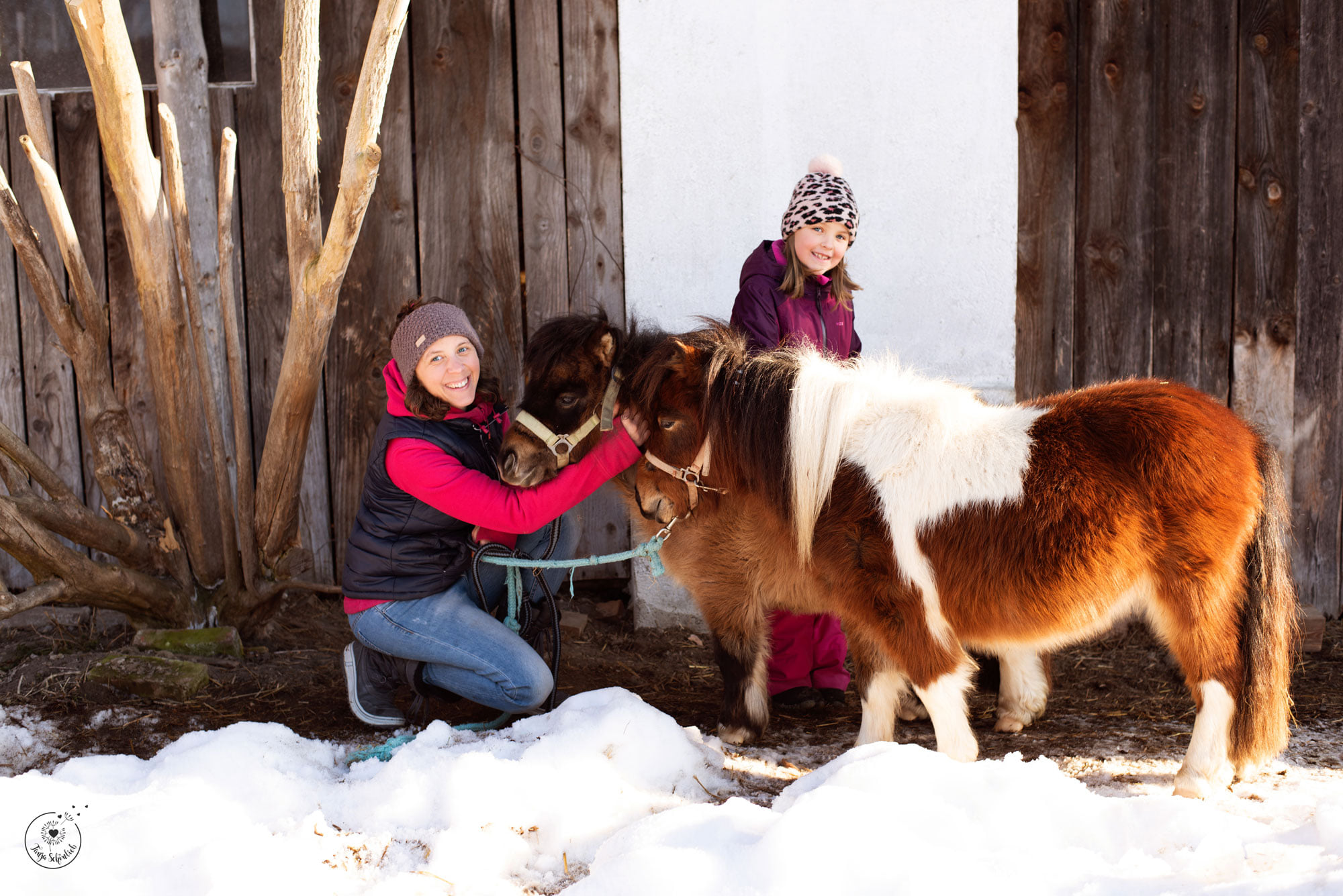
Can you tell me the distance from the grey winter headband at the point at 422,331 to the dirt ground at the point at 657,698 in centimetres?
124

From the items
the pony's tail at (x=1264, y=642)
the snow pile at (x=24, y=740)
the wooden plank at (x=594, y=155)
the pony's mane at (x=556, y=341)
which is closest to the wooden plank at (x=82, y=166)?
the snow pile at (x=24, y=740)

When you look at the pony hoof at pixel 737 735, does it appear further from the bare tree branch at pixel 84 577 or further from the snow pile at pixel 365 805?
the bare tree branch at pixel 84 577

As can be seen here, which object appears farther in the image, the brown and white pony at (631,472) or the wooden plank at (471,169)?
the wooden plank at (471,169)

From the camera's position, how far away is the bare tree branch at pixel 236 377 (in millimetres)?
3473

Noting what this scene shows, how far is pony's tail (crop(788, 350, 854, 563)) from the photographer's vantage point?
2643 millimetres

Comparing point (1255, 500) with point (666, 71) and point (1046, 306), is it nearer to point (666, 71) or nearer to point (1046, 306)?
point (1046, 306)

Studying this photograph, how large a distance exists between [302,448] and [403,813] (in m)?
1.79

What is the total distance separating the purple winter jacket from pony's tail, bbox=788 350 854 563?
0.56 metres

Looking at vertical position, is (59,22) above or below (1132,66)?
above

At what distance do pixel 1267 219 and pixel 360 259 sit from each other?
4.06m

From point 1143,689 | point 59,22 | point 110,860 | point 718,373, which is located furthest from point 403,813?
point 59,22

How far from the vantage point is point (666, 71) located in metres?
3.98

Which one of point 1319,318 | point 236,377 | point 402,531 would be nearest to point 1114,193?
point 1319,318

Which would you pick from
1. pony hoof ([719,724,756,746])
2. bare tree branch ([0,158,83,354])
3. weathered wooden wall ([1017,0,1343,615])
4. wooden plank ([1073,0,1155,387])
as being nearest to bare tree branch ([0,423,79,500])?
bare tree branch ([0,158,83,354])
